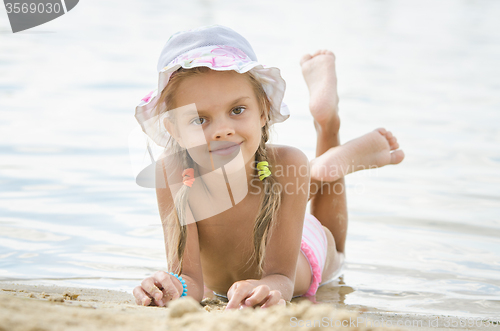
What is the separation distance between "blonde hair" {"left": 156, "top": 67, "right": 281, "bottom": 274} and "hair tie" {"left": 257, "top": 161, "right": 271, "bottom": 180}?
0.02 m

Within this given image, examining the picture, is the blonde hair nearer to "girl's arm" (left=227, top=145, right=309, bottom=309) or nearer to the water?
"girl's arm" (left=227, top=145, right=309, bottom=309)

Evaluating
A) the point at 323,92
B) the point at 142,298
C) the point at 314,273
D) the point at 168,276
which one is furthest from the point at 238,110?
the point at 323,92

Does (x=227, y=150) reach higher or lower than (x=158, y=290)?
higher

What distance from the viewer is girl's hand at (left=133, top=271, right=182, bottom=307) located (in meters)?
1.85

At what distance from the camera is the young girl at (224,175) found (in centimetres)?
213

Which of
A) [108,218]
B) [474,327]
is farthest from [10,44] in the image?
[474,327]

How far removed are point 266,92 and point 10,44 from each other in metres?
7.56

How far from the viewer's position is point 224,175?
2387mm

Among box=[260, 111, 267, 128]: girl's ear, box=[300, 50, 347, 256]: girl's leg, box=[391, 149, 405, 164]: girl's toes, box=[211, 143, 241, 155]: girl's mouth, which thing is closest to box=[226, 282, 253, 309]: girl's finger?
box=[211, 143, 241, 155]: girl's mouth

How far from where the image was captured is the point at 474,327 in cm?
187

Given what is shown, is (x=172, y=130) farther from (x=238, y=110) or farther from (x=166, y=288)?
(x=166, y=288)

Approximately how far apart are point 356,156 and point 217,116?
1.11 metres

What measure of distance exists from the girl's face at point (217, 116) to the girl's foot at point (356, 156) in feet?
2.29

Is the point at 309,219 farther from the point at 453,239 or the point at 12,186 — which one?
the point at 12,186
